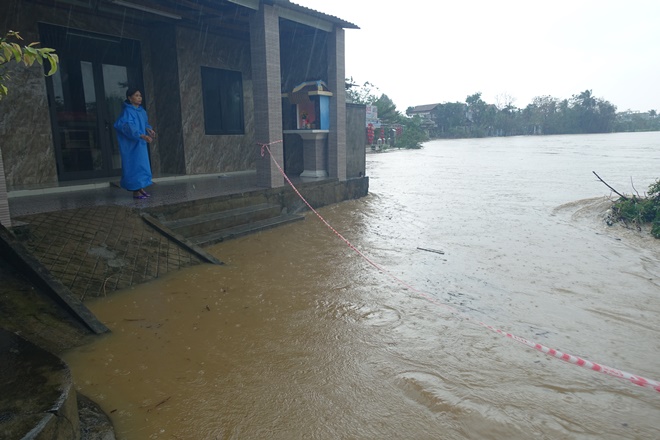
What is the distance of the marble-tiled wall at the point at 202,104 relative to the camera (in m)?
9.47

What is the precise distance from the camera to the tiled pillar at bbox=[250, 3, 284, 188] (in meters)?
7.80

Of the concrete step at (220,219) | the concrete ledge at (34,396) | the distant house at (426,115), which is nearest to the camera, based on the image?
the concrete ledge at (34,396)

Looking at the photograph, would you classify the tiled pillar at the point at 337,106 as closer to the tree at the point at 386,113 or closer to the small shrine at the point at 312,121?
the small shrine at the point at 312,121

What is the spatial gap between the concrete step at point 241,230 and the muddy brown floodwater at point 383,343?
6.2 inches

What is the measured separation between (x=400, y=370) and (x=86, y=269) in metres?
3.32

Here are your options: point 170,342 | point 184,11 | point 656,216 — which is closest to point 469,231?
point 656,216

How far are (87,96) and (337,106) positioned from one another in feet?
16.7

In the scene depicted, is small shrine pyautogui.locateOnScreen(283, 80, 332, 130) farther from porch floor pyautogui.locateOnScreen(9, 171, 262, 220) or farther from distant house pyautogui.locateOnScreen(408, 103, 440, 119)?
distant house pyautogui.locateOnScreen(408, 103, 440, 119)

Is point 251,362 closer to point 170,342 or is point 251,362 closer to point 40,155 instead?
point 170,342

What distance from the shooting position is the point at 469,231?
776 cm

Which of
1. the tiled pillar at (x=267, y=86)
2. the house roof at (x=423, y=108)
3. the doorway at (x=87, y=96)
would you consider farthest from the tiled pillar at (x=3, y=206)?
the house roof at (x=423, y=108)

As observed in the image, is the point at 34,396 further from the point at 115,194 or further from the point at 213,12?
the point at 213,12

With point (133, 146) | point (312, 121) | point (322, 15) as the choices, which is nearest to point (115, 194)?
point (133, 146)

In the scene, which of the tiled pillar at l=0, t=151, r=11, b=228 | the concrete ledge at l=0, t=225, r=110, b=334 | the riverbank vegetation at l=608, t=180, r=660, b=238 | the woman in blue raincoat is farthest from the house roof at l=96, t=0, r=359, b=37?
the riverbank vegetation at l=608, t=180, r=660, b=238
